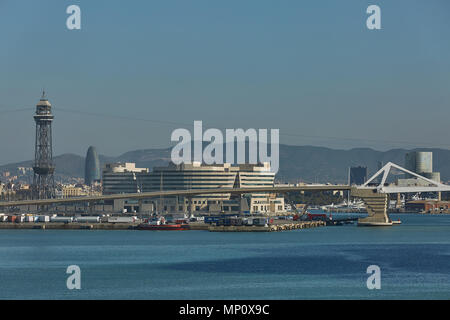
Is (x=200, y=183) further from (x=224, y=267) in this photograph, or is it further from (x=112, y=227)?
(x=224, y=267)

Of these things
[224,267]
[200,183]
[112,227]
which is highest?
[200,183]

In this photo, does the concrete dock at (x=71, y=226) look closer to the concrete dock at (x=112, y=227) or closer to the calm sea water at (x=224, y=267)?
the concrete dock at (x=112, y=227)

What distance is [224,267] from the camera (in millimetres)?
50938

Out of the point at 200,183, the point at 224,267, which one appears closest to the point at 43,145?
the point at 200,183

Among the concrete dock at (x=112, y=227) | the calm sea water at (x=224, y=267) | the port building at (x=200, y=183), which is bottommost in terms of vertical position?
the calm sea water at (x=224, y=267)

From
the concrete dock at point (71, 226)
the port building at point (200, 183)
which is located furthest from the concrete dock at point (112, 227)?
the port building at point (200, 183)

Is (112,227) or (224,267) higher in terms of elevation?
(112,227)

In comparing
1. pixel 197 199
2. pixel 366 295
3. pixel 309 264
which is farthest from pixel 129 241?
pixel 197 199

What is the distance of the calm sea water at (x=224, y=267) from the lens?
40812 millimetres

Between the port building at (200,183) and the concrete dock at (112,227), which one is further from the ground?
the port building at (200,183)

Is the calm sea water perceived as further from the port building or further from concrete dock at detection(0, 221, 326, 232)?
the port building

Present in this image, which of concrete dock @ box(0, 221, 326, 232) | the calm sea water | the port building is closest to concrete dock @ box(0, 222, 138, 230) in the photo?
concrete dock @ box(0, 221, 326, 232)
